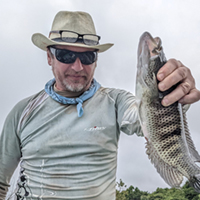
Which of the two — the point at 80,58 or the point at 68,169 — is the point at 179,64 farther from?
the point at 68,169

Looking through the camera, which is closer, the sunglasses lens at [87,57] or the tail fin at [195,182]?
the tail fin at [195,182]

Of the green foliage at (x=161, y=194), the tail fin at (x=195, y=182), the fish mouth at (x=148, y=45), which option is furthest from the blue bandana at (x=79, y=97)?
the green foliage at (x=161, y=194)

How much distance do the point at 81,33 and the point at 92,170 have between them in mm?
1527

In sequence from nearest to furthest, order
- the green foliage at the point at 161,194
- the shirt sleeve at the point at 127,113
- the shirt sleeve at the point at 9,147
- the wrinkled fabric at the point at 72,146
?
the shirt sleeve at the point at 127,113 < the wrinkled fabric at the point at 72,146 < the shirt sleeve at the point at 9,147 < the green foliage at the point at 161,194

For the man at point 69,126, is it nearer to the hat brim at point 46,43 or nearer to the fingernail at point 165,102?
the hat brim at point 46,43

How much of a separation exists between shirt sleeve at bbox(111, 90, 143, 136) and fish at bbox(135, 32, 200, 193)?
426 millimetres

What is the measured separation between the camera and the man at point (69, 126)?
3.37 m

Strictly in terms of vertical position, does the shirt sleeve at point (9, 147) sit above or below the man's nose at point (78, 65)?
below

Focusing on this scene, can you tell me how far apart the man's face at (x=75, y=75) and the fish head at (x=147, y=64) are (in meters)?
1.24

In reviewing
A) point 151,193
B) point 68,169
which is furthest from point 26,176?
point 151,193

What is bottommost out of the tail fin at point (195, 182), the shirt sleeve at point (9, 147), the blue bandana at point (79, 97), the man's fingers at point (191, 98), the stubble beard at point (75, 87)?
the tail fin at point (195, 182)

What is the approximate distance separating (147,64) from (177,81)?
27cm

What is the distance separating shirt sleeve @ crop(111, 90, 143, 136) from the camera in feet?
9.75

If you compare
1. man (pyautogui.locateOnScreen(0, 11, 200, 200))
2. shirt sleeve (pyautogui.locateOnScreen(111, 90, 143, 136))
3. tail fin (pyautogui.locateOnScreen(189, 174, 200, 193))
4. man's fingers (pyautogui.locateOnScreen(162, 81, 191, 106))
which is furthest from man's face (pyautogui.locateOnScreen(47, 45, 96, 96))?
tail fin (pyautogui.locateOnScreen(189, 174, 200, 193))
